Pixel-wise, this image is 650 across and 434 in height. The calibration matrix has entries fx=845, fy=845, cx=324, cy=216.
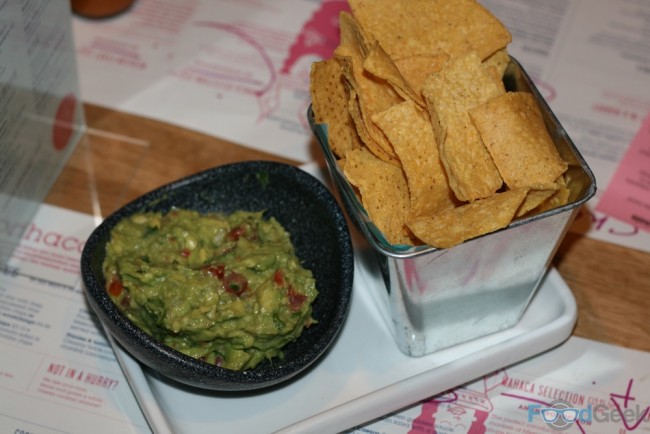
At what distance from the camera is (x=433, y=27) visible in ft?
4.99

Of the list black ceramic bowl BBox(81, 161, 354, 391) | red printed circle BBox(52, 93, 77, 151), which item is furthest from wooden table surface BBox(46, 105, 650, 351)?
black ceramic bowl BBox(81, 161, 354, 391)

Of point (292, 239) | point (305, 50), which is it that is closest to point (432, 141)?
point (292, 239)

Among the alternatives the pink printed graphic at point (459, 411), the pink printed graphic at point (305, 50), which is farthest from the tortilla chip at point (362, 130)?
the pink printed graphic at point (305, 50)

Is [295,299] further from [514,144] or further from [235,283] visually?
[514,144]

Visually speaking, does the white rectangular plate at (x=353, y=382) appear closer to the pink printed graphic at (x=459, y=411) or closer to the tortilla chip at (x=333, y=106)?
the pink printed graphic at (x=459, y=411)

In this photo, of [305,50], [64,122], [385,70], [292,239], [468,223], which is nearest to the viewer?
[468,223]

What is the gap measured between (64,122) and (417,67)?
825 millimetres

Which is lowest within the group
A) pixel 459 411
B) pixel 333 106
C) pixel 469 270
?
pixel 459 411

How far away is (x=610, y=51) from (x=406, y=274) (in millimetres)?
1204

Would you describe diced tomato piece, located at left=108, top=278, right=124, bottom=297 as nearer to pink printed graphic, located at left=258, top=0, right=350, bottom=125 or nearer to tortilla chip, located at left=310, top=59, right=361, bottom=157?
tortilla chip, located at left=310, top=59, right=361, bottom=157

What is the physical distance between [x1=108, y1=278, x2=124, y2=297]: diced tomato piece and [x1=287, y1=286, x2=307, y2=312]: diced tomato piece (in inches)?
11.1

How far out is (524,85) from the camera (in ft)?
4.86

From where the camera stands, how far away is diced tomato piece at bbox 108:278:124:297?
1410 mm

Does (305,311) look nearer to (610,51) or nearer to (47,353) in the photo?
(47,353)
